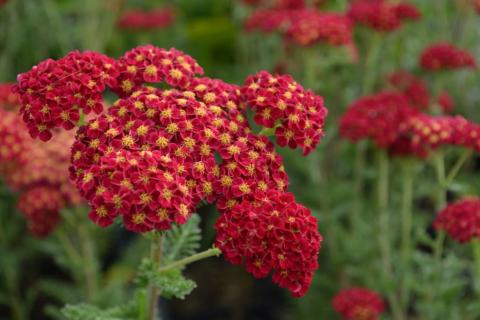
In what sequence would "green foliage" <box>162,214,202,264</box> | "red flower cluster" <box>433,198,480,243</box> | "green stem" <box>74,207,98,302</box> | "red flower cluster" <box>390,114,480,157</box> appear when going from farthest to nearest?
1. "green stem" <box>74,207,98,302</box>
2. "red flower cluster" <box>390,114,480,157</box>
3. "red flower cluster" <box>433,198,480,243</box>
4. "green foliage" <box>162,214,202,264</box>

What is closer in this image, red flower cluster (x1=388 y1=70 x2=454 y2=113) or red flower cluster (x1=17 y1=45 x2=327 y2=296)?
red flower cluster (x1=17 y1=45 x2=327 y2=296)

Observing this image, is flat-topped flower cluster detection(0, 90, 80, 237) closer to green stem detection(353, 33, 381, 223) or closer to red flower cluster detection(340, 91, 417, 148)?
red flower cluster detection(340, 91, 417, 148)

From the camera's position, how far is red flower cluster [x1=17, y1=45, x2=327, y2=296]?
55.9 inches

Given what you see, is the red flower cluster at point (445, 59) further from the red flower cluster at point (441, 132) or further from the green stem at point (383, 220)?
the red flower cluster at point (441, 132)

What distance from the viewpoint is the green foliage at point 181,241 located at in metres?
1.91

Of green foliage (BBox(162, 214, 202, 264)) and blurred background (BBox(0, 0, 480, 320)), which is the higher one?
blurred background (BBox(0, 0, 480, 320))

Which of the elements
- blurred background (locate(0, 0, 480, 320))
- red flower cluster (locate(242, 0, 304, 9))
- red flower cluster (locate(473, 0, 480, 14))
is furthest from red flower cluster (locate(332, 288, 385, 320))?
red flower cluster (locate(473, 0, 480, 14))

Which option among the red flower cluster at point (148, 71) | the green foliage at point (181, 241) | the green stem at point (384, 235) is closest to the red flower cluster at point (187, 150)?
the red flower cluster at point (148, 71)

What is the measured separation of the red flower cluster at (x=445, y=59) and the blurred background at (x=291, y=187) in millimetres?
371

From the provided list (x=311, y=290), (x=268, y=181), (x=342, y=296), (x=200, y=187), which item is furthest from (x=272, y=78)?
(x=311, y=290)

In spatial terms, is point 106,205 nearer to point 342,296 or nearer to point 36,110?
point 36,110

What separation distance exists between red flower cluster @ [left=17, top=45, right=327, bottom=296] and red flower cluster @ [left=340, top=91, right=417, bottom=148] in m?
0.82

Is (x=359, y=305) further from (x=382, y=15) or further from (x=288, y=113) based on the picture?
(x=382, y=15)

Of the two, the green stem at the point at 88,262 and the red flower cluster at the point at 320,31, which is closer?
the green stem at the point at 88,262
